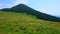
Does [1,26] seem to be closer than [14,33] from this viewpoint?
No

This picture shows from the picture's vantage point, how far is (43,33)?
138 ft

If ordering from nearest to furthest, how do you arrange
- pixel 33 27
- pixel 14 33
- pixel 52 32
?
pixel 14 33 < pixel 52 32 < pixel 33 27

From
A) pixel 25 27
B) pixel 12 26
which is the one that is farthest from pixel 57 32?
pixel 12 26

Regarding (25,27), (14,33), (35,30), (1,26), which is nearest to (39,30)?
(35,30)

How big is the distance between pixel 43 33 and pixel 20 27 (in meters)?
6.91

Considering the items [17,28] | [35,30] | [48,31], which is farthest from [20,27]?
[48,31]

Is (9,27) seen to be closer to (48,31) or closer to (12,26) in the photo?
(12,26)

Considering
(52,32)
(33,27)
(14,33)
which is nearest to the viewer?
(14,33)

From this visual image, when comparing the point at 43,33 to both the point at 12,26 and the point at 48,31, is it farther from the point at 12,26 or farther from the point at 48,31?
the point at 12,26

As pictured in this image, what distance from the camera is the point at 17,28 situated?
44.4m

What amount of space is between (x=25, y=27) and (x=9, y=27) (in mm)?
4222

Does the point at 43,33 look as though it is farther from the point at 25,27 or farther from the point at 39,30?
the point at 25,27

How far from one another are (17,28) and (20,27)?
1299 millimetres

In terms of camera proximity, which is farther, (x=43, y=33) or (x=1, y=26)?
(x=1, y=26)
